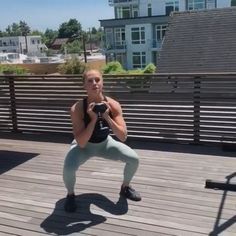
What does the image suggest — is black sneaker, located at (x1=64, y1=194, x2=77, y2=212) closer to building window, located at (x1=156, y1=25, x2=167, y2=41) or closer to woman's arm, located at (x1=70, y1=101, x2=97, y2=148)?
woman's arm, located at (x1=70, y1=101, x2=97, y2=148)

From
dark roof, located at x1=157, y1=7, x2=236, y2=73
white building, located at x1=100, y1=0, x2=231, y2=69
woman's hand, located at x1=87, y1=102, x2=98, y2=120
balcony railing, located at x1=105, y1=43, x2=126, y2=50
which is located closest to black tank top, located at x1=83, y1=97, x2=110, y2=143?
woman's hand, located at x1=87, y1=102, x2=98, y2=120

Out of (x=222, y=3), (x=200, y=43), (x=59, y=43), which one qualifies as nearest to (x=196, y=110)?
(x=200, y=43)

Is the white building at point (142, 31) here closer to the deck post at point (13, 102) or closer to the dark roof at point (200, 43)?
the dark roof at point (200, 43)

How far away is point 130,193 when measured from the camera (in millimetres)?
4016

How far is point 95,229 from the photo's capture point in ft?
11.5

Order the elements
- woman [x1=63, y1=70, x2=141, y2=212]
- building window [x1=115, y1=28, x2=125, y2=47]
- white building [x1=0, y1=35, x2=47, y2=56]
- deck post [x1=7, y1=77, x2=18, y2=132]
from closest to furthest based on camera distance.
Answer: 1. woman [x1=63, y1=70, x2=141, y2=212]
2. deck post [x1=7, y1=77, x2=18, y2=132]
3. building window [x1=115, y1=28, x2=125, y2=47]
4. white building [x1=0, y1=35, x2=47, y2=56]

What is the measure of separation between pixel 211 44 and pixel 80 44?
7108 centimetres

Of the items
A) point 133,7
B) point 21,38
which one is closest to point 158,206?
point 133,7

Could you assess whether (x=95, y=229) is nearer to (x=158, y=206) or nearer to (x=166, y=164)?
(x=158, y=206)

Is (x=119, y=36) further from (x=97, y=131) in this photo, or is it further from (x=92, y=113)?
(x=92, y=113)

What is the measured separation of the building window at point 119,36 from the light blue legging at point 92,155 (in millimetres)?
40716

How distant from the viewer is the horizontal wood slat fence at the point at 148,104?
5.56 m

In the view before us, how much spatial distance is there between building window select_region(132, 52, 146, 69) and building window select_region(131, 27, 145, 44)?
1187 millimetres

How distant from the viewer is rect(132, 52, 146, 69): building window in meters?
43.1
